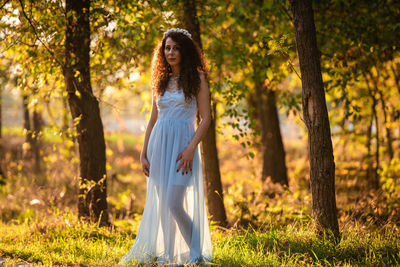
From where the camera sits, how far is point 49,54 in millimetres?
4656

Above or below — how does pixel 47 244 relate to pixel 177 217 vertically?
below

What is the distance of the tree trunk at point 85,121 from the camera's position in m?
4.85

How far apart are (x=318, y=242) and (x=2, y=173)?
8.34m

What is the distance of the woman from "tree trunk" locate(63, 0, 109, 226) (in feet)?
4.84

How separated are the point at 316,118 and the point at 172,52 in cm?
155

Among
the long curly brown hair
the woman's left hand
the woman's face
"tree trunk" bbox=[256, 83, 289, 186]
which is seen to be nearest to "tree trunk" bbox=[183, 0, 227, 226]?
the long curly brown hair

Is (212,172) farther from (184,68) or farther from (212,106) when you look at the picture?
(184,68)

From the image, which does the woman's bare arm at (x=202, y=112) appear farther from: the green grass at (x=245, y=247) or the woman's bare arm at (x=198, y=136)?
the green grass at (x=245, y=247)

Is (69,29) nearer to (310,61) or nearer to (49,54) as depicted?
(49,54)

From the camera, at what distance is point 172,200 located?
3.42 m

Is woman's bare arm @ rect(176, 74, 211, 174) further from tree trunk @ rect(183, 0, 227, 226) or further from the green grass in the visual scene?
tree trunk @ rect(183, 0, 227, 226)

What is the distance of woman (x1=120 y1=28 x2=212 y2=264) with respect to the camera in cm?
346

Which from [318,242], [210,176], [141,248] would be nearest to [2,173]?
[210,176]

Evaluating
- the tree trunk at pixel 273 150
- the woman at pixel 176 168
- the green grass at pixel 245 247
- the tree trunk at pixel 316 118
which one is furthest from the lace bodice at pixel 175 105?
the tree trunk at pixel 273 150
